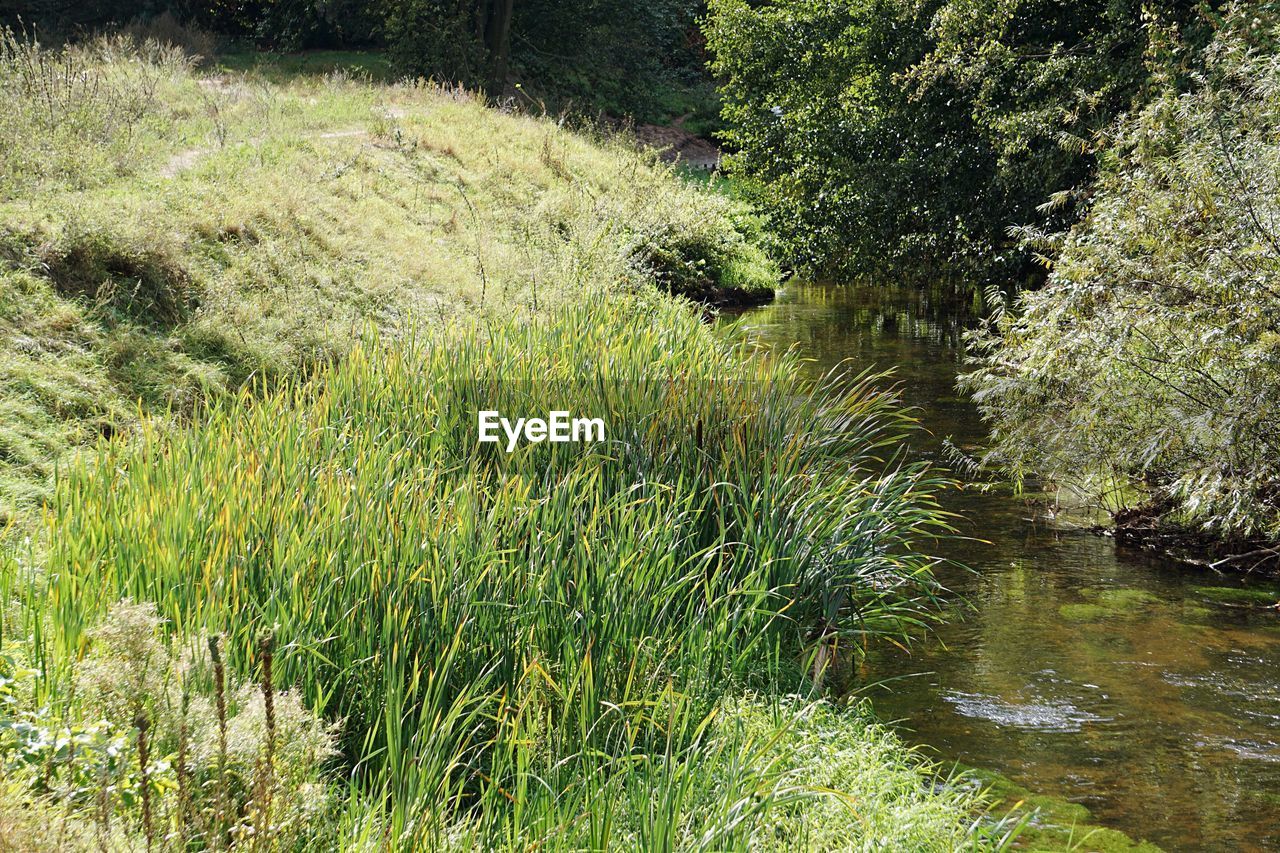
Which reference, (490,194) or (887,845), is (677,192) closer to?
(490,194)

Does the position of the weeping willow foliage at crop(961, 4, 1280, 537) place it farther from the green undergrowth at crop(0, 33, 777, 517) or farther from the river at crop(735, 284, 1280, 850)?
the green undergrowth at crop(0, 33, 777, 517)

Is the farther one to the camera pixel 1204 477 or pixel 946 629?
pixel 1204 477

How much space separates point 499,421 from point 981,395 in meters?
4.33

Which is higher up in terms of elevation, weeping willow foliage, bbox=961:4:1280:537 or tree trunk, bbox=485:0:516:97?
tree trunk, bbox=485:0:516:97

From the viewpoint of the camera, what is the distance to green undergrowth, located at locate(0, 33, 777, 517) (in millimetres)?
7520

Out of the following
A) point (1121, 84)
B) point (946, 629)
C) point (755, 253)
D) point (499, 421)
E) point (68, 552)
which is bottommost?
point (946, 629)

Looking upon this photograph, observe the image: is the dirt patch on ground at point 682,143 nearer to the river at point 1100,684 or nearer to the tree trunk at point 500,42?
the tree trunk at point 500,42

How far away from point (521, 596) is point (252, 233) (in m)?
7.90

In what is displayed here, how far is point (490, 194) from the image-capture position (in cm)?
1584

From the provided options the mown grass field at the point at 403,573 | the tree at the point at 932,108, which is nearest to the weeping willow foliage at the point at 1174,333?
the mown grass field at the point at 403,573

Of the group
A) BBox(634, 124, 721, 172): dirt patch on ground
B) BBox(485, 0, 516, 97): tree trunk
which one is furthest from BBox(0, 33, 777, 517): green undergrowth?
BBox(634, 124, 721, 172): dirt patch on ground

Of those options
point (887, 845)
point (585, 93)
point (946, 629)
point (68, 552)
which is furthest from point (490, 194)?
point (585, 93)

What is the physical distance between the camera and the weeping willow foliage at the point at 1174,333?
6.57 m

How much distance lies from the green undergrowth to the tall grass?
46.1 inches
